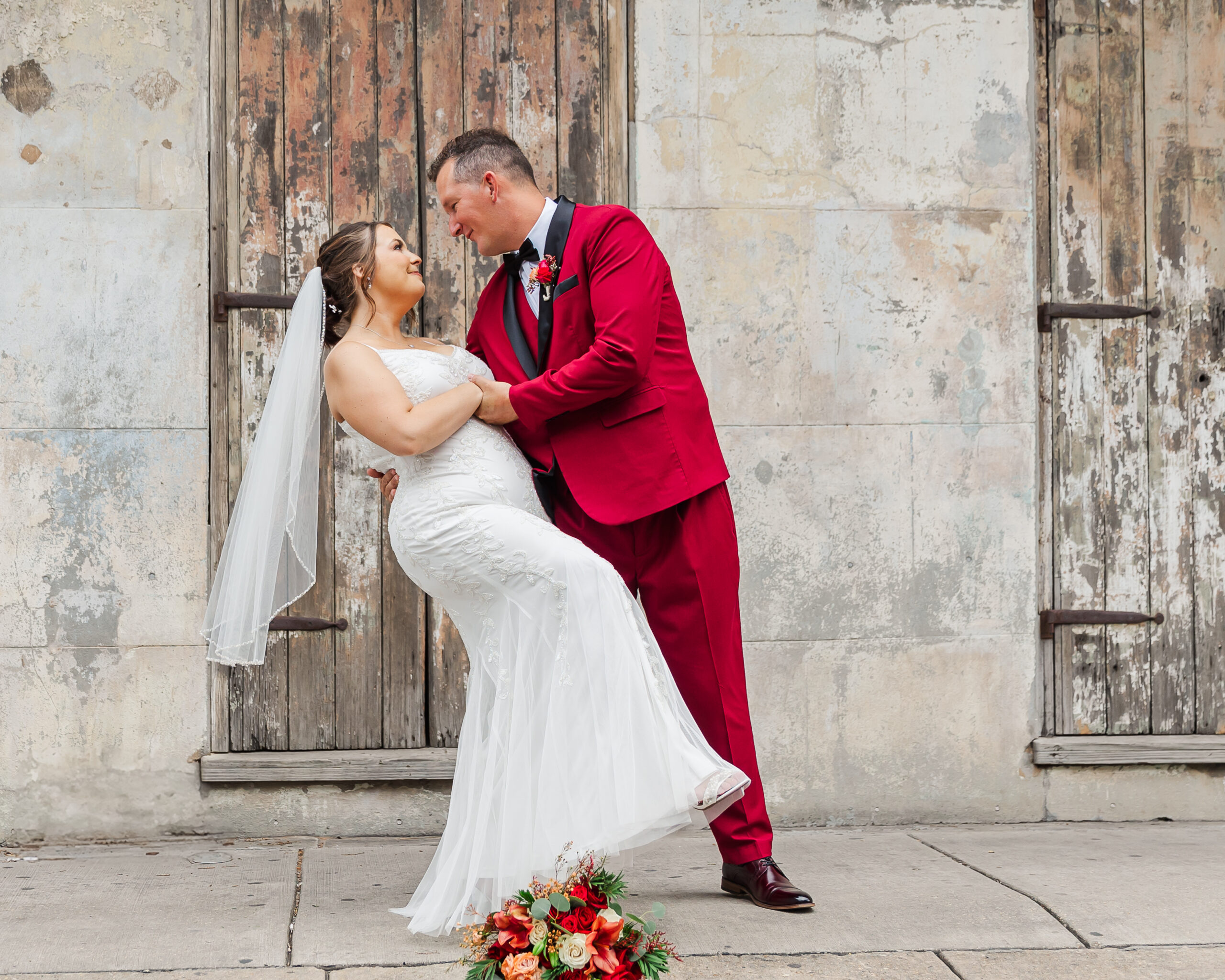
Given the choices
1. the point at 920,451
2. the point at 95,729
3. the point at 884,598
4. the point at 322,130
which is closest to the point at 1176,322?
the point at 920,451

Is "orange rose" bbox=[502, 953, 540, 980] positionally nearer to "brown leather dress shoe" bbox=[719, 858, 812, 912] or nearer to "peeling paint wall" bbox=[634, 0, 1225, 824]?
"brown leather dress shoe" bbox=[719, 858, 812, 912]

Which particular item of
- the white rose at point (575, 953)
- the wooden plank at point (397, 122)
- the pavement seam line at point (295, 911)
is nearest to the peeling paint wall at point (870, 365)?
the wooden plank at point (397, 122)

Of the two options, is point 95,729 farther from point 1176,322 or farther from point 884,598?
point 1176,322

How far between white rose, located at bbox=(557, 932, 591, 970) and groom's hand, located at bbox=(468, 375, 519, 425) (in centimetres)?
131

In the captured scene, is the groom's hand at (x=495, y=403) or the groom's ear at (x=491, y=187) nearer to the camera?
the groom's hand at (x=495, y=403)

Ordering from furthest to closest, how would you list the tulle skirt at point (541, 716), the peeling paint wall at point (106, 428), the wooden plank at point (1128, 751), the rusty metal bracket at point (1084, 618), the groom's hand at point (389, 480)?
the rusty metal bracket at point (1084, 618), the wooden plank at point (1128, 751), the peeling paint wall at point (106, 428), the groom's hand at point (389, 480), the tulle skirt at point (541, 716)

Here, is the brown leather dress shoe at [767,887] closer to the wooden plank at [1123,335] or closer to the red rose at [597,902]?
the red rose at [597,902]

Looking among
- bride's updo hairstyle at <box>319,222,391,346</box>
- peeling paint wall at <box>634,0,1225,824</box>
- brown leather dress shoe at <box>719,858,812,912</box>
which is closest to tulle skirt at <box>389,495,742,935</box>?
brown leather dress shoe at <box>719,858,812,912</box>

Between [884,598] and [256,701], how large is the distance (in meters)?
2.38

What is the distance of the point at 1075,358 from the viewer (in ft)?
14.1

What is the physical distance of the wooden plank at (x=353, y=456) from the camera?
406cm

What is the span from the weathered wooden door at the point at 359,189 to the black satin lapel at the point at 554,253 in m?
1.10

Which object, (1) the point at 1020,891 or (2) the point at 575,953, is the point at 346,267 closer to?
(2) the point at 575,953

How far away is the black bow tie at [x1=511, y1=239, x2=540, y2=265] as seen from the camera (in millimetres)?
3074
